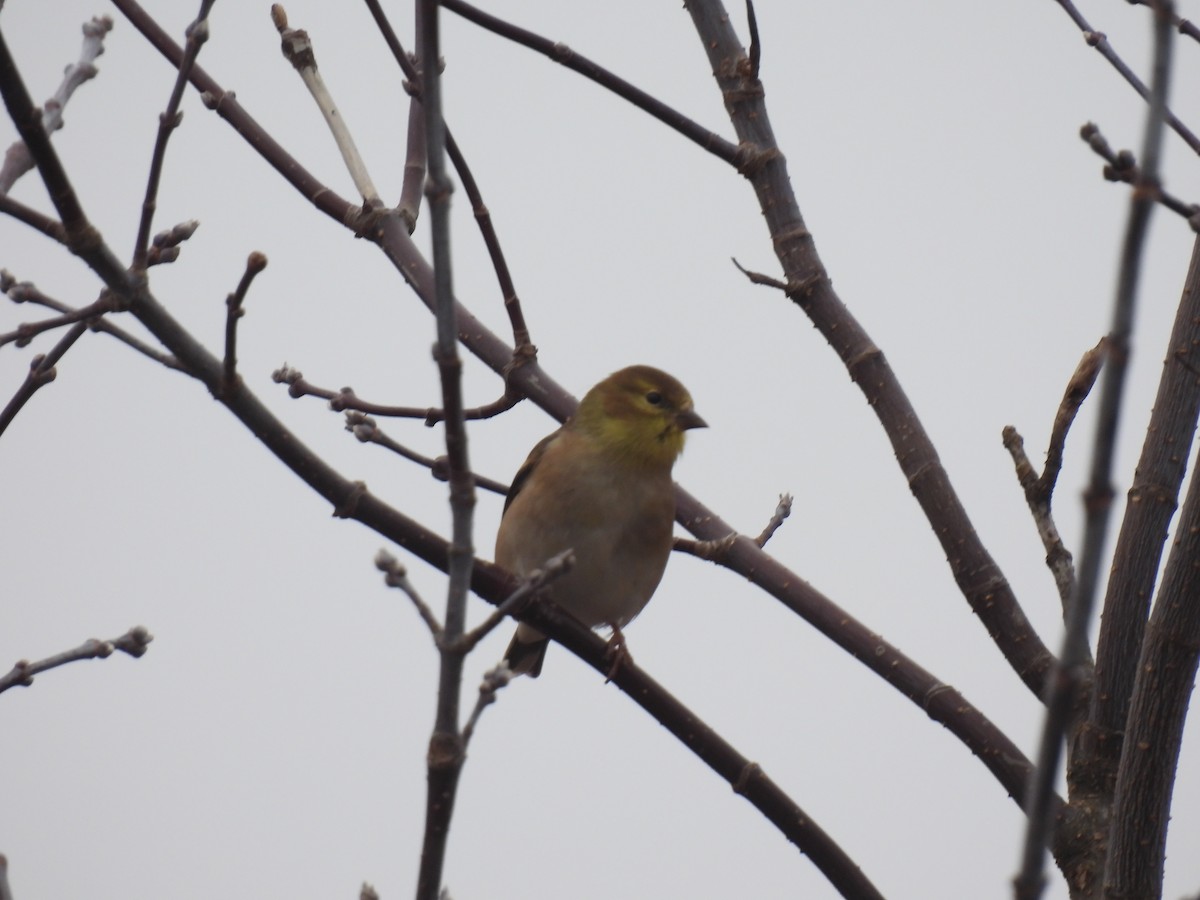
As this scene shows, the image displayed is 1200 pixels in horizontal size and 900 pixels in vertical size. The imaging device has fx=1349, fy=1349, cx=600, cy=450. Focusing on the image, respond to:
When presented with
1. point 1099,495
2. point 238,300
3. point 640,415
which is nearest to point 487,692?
point 238,300

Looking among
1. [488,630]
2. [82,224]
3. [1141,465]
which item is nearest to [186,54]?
[82,224]

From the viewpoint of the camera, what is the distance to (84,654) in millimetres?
2992

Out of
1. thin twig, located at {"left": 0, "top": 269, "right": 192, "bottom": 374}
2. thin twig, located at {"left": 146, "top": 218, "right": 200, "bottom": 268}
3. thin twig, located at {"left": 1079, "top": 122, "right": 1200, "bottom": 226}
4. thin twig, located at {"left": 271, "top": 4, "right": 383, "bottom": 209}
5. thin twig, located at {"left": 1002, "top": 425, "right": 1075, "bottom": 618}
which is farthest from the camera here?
thin twig, located at {"left": 271, "top": 4, "right": 383, "bottom": 209}

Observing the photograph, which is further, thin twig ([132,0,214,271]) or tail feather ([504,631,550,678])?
tail feather ([504,631,550,678])

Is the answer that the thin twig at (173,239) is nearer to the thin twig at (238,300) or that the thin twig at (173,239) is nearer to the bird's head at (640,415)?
the thin twig at (238,300)

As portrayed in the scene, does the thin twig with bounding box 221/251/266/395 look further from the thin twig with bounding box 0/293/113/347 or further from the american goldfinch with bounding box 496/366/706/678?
the american goldfinch with bounding box 496/366/706/678

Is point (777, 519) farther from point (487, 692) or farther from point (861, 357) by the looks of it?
point (487, 692)

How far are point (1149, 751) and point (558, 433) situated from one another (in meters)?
2.93

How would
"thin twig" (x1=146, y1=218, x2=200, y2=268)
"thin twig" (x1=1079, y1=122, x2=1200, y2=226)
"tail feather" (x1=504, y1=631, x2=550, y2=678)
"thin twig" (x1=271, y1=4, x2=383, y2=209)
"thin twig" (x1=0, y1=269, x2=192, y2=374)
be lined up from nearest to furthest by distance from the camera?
"thin twig" (x1=1079, y1=122, x2=1200, y2=226) → "thin twig" (x1=0, y1=269, x2=192, y2=374) → "thin twig" (x1=146, y1=218, x2=200, y2=268) → "thin twig" (x1=271, y1=4, x2=383, y2=209) → "tail feather" (x1=504, y1=631, x2=550, y2=678)

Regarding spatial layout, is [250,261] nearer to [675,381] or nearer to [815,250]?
[815,250]

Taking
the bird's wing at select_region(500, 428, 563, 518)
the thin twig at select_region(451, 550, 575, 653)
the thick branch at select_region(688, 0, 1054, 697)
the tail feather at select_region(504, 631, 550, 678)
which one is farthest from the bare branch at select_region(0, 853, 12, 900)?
the tail feather at select_region(504, 631, 550, 678)

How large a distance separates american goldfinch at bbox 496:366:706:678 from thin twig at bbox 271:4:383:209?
1104mm

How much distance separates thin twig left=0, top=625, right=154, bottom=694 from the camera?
8.98 feet

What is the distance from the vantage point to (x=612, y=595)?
5.24 metres
